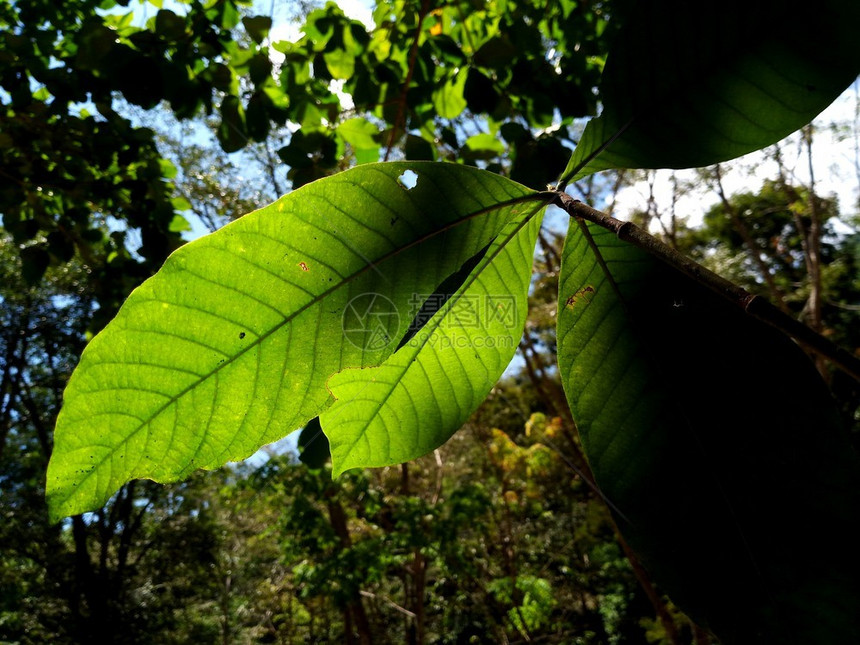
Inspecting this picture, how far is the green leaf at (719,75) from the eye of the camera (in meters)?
0.36

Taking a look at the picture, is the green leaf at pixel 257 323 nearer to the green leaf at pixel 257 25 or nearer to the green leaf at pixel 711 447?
the green leaf at pixel 711 447

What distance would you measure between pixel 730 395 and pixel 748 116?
0.66 feet

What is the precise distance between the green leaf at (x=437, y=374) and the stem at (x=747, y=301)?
0.13 metres

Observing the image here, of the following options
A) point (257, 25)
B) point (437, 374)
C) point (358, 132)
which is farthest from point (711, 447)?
point (257, 25)

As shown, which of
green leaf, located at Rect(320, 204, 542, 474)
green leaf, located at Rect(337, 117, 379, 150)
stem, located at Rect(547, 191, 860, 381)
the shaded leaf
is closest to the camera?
stem, located at Rect(547, 191, 860, 381)

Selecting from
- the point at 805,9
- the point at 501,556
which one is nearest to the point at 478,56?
the point at 805,9

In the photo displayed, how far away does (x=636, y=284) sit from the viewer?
0.40 meters

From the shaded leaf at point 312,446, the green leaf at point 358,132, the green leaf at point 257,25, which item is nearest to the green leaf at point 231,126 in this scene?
the green leaf at point 257,25

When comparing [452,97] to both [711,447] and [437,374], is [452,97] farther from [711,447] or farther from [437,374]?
[711,447]

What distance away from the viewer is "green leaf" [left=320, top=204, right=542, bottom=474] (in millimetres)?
448

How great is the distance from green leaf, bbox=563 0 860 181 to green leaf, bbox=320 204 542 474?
113mm

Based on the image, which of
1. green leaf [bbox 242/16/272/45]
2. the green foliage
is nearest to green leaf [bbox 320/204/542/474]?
the green foliage

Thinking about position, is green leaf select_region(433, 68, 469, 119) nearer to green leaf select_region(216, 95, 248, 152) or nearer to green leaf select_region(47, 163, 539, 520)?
green leaf select_region(216, 95, 248, 152)

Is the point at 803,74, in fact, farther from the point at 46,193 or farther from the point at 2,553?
the point at 2,553
